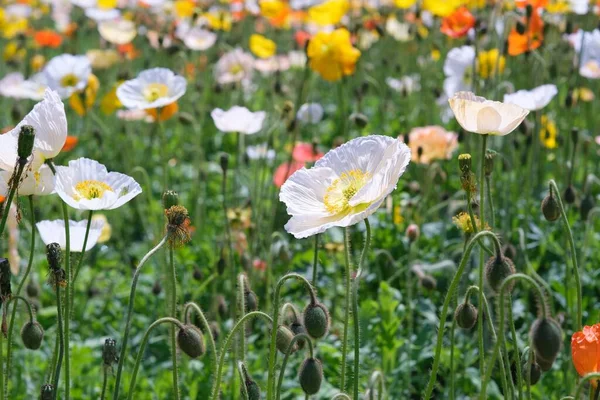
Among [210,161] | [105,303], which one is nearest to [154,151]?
[210,161]

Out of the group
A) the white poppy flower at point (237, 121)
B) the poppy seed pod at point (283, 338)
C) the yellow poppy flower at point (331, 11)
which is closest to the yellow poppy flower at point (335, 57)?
the white poppy flower at point (237, 121)

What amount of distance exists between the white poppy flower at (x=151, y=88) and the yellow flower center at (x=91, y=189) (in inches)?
44.8

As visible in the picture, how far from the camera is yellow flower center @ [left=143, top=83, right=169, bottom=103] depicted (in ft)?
9.87

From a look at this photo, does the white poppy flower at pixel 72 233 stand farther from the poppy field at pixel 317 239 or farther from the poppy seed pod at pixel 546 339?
the poppy seed pod at pixel 546 339

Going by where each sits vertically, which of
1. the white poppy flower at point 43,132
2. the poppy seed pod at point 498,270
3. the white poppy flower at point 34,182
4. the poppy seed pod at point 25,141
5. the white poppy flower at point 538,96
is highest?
the poppy seed pod at point 25,141

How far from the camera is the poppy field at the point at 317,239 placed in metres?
1.62

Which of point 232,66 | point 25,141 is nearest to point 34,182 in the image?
point 25,141

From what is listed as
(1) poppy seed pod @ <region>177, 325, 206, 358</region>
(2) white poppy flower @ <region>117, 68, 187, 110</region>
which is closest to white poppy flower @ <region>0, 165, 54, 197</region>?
(1) poppy seed pod @ <region>177, 325, 206, 358</region>

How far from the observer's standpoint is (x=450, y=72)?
3.88 m


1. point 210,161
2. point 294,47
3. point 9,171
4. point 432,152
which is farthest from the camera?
point 294,47

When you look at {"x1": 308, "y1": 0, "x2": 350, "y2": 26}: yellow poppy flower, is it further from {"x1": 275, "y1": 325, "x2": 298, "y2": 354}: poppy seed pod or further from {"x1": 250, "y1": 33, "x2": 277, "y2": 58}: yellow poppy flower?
{"x1": 275, "y1": 325, "x2": 298, "y2": 354}: poppy seed pod

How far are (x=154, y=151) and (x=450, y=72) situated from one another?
6.27 feet

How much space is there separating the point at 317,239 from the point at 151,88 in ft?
3.73

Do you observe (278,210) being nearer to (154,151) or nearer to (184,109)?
(154,151)
